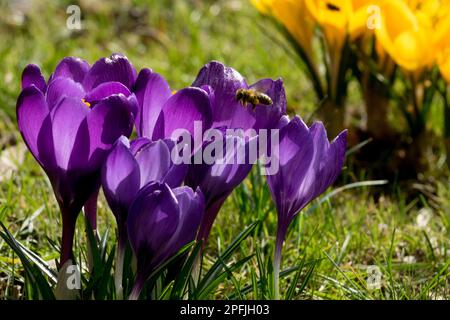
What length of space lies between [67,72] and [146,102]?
0.56ft

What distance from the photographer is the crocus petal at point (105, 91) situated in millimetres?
1284

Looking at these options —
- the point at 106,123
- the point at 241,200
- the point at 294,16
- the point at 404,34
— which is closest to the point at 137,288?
the point at 106,123

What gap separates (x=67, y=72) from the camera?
1.42m

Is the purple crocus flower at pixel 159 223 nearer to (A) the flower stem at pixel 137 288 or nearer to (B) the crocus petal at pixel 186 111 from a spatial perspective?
(A) the flower stem at pixel 137 288

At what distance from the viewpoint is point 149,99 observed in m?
1.36

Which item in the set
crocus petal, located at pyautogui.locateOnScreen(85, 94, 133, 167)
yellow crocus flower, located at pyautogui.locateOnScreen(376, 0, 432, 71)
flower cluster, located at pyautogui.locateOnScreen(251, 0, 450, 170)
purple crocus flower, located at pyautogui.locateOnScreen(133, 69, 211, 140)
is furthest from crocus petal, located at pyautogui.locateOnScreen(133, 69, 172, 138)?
yellow crocus flower, located at pyautogui.locateOnScreen(376, 0, 432, 71)

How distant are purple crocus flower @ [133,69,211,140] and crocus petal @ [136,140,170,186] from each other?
106 mm

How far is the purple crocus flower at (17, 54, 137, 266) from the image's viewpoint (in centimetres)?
123

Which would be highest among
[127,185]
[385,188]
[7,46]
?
[7,46]

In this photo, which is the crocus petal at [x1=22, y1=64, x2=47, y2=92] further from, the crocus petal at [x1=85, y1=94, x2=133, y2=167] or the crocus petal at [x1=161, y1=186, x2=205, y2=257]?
the crocus petal at [x1=161, y1=186, x2=205, y2=257]

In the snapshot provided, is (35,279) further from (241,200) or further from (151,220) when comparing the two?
(241,200)
